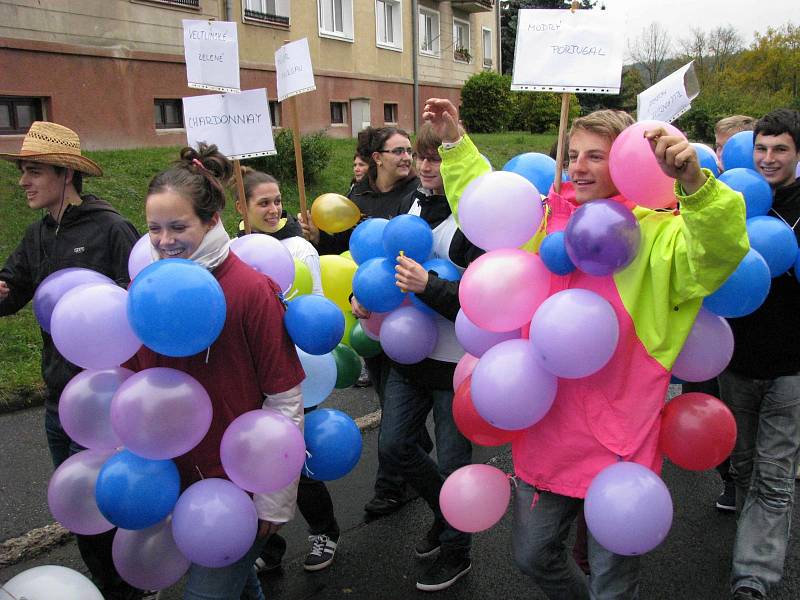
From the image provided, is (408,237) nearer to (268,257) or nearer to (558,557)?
(268,257)

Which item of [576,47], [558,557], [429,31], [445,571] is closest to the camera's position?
[558,557]

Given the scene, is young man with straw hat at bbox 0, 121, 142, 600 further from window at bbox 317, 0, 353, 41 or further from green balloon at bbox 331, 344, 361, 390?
window at bbox 317, 0, 353, 41

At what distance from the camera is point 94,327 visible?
2.19 metres

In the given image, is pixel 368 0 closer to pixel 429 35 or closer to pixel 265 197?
pixel 429 35

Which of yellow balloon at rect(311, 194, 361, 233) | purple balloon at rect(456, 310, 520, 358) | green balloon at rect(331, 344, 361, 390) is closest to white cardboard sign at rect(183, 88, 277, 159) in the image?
yellow balloon at rect(311, 194, 361, 233)

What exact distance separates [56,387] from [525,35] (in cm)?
238

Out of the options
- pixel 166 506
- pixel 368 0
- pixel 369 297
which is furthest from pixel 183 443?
pixel 368 0

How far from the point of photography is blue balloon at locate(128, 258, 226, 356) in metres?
2.02

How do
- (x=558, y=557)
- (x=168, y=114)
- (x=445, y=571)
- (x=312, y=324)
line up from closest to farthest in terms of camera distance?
(x=312, y=324) < (x=558, y=557) < (x=445, y=571) < (x=168, y=114)

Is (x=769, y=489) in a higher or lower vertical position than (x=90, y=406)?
lower

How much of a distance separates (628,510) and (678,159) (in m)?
1.00

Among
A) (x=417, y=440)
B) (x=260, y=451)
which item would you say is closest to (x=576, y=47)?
(x=417, y=440)

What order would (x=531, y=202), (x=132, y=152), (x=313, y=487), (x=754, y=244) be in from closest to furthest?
1. (x=531, y=202)
2. (x=754, y=244)
3. (x=313, y=487)
4. (x=132, y=152)

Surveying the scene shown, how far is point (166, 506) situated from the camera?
7.11 ft
